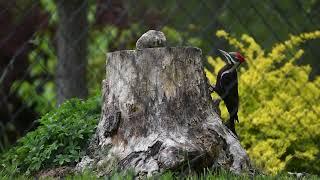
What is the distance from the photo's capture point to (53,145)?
13.6ft

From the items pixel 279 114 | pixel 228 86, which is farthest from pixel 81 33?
pixel 228 86

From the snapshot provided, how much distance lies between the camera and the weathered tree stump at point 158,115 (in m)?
3.98

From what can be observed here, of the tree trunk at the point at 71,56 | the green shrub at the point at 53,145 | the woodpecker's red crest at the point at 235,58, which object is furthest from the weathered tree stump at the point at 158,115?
the tree trunk at the point at 71,56

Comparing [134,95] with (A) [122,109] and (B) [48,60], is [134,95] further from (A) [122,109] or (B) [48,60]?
(B) [48,60]

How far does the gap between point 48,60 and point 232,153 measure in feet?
18.0

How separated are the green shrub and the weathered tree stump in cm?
12

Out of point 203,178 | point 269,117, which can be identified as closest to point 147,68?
point 203,178

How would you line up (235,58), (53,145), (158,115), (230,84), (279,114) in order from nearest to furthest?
(158,115)
(53,145)
(230,84)
(235,58)
(279,114)

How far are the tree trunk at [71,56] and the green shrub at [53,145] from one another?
250cm

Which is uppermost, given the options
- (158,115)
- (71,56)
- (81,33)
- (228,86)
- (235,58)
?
(81,33)

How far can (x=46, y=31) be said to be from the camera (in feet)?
28.0

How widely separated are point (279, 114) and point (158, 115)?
1.97 metres

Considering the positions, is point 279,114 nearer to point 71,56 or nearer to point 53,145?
point 53,145

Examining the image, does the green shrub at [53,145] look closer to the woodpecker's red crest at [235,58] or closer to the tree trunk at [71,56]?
the woodpecker's red crest at [235,58]
